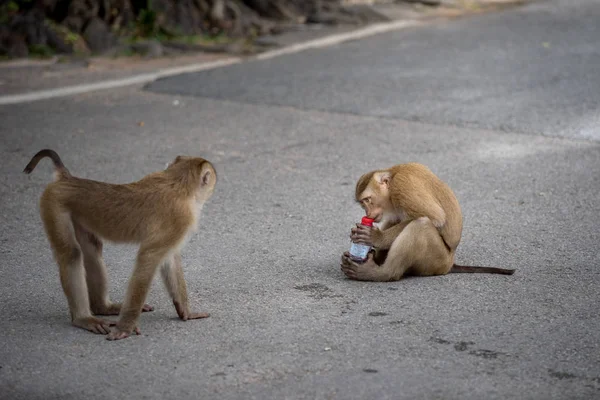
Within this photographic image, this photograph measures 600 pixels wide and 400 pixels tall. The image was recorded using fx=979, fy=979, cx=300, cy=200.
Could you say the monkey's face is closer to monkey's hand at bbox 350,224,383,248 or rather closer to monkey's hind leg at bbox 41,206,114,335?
monkey's hand at bbox 350,224,383,248

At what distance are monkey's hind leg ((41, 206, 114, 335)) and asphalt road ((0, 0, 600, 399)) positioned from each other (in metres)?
0.10

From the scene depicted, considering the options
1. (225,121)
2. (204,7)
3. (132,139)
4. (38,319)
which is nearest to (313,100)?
(225,121)

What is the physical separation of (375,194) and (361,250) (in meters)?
0.33

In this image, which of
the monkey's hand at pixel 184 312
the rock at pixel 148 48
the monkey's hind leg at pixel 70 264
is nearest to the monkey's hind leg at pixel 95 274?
the monkey's hind leg at pixel 70 264

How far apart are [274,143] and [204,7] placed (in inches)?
219

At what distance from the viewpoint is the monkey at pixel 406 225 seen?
5.23 m

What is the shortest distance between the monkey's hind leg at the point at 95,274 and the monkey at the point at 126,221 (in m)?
0.04

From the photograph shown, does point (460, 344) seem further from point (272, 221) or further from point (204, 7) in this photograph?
point (204, 7)

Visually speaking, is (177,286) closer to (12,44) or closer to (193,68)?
(193,68)

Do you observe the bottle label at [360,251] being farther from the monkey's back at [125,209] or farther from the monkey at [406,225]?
the monkey's back at [125,209]

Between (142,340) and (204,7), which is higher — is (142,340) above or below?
below

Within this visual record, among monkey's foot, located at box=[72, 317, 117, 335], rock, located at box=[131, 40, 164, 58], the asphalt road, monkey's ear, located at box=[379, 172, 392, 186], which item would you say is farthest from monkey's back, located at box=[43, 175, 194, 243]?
rock, located at box=[131, 40, 164, 58]

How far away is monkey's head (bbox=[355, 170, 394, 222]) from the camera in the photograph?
5281 mm

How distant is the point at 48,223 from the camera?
462 cm
